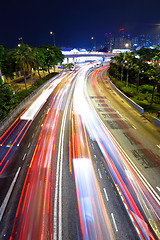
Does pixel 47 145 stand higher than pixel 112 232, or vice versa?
pixel 47 145

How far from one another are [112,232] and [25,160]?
1194 centimetres

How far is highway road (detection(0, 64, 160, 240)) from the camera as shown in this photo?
1124 cm

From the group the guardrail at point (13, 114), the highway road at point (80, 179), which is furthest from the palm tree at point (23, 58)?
the highway road at point (80, 179)

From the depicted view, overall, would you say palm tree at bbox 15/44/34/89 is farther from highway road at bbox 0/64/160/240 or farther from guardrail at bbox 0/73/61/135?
highway road at bbox 0/64/160/240

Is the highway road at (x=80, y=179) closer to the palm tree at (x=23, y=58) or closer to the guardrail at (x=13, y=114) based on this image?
the guardrail at (x=13, y=114)

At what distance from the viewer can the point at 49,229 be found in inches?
433

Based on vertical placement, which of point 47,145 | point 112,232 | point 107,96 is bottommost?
point 112,232

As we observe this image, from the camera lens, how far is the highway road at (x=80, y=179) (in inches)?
443

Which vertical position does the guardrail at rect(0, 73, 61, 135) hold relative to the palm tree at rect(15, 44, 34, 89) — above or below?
below

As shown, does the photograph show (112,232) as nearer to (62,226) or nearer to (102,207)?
(102,207)

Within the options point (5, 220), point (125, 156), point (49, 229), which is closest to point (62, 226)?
point (49, 229)

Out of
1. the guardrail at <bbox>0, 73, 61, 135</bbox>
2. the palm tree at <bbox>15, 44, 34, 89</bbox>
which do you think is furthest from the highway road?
the palm tree at <bbox>15, 44, 34, 89</bbox>

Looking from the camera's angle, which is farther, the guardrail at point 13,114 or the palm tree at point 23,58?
the palm tree at point 23,58

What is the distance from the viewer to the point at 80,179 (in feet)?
51.0
